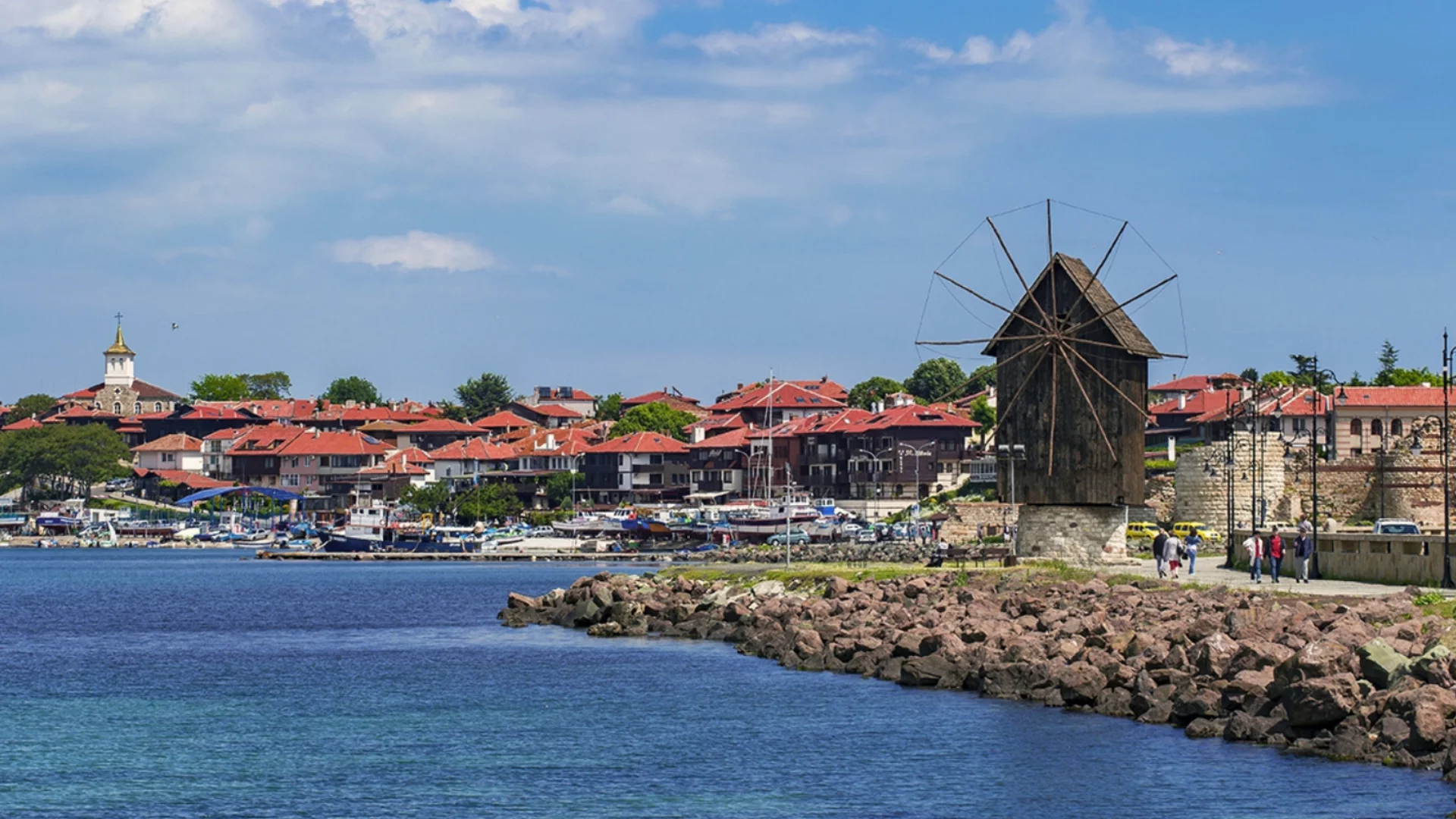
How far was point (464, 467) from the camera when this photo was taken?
159250 millimetres

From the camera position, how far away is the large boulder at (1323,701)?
26.0 metres

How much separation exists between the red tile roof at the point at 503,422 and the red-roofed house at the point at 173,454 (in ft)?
88.0

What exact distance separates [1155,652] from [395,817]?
1425 centimetres

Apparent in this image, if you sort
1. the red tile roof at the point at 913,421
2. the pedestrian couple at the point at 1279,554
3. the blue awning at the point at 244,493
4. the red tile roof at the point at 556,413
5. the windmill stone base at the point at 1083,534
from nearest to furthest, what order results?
1. the pedestrian couple at the point at 1279,554
2. the windmill stone base at the point at 1083,534
3. the red tile roof at the point at 913,421
4. the blue awning at the point at 244,493
5. the red tile roof at the point at 556,413

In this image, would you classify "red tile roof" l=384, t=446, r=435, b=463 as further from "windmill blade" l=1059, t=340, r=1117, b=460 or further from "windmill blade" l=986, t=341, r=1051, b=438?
"windmill blade" l=1059, t=340, r=1117, b=460

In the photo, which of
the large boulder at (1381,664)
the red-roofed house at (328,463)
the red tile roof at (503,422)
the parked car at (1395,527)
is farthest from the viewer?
the red tile roof at (503,422)

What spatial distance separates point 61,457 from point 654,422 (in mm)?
53595

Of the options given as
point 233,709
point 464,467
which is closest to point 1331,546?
point 233,709

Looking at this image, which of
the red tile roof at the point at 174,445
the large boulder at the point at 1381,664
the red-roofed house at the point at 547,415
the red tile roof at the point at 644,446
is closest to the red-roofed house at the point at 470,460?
the red tile roof at the point at 644,446

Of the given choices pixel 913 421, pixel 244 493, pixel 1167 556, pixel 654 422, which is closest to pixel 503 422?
pixel 654 422

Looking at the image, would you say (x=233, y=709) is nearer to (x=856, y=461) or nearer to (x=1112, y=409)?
(x=1112, y=409)

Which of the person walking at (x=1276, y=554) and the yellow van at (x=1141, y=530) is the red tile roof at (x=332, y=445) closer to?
the yellow van at (x=1141, y=530)

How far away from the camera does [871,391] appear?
166 meters

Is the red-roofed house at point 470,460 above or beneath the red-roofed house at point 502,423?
beneath
